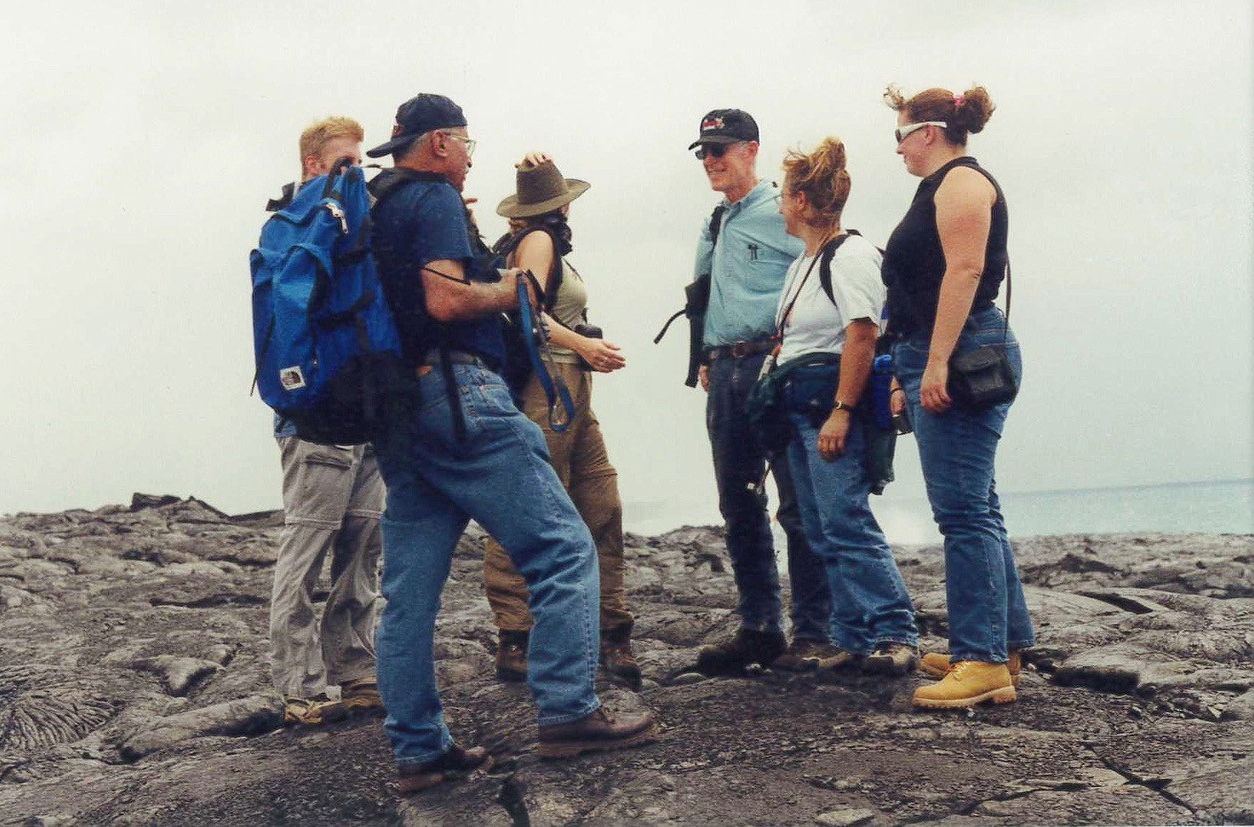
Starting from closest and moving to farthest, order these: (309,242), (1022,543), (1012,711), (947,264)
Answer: (309,242) → (947,264) → (1012,711) → (1022,543)

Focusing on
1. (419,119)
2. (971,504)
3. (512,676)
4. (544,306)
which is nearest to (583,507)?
(512,676)

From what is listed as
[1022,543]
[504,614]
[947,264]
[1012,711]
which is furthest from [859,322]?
[1022,543]

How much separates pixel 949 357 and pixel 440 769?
→ 8.24ft

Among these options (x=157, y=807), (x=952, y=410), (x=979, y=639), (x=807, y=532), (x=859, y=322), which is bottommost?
(x=157, y=807)

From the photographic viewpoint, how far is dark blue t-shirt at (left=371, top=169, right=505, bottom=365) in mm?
4133

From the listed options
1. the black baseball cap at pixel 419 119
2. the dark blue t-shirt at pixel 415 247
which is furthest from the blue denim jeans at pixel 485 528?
the black baseball cap at pixel 419 119

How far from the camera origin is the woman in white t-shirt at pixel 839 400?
507cm

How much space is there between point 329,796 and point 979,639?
2.68 metres

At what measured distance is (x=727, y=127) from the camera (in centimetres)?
578

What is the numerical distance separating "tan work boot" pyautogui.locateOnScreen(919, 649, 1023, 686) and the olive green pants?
142 centimetres

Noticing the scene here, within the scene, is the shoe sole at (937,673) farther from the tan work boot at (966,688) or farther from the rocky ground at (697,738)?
the tan work boot at (966,688)

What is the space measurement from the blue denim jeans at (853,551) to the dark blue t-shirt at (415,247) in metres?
1.82

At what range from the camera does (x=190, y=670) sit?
25.4 feet

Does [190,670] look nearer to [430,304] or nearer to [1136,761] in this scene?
[430,304]
